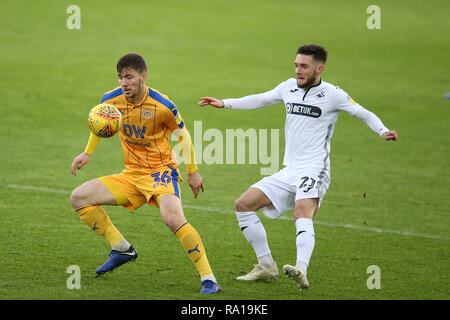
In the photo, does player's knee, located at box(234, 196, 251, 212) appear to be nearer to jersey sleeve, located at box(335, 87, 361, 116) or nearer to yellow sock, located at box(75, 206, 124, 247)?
yellow sock, located at box(75, 206, 124, 247)

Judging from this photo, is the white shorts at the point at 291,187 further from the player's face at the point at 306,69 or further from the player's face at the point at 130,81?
the player's face at the point at 130,81

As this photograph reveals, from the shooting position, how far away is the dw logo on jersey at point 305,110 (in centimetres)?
705

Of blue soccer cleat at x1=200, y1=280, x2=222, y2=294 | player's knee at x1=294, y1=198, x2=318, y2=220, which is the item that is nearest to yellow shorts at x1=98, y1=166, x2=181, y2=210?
blue soccer cleat at x1=200, y1=280, x2=222, y2=294

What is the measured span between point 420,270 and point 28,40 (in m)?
18.5

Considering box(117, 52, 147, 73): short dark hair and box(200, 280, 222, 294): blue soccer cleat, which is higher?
box(117, 52, 147, 73): short dark hair

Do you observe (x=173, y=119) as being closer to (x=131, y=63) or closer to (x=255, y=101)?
(x=131, y=63)

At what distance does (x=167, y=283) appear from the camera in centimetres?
686

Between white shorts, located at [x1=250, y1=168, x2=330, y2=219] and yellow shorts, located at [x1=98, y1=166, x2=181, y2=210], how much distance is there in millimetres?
932

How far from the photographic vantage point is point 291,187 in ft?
23.2

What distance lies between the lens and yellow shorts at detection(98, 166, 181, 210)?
22.5 ft

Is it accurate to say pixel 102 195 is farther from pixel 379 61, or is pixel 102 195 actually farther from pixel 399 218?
pixel 379 61

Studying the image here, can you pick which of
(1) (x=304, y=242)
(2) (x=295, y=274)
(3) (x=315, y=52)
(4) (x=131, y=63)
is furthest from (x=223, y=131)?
(2) (x=295, y=274)

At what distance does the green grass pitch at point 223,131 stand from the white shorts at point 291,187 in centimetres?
83

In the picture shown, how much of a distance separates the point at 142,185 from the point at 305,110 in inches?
72.1
